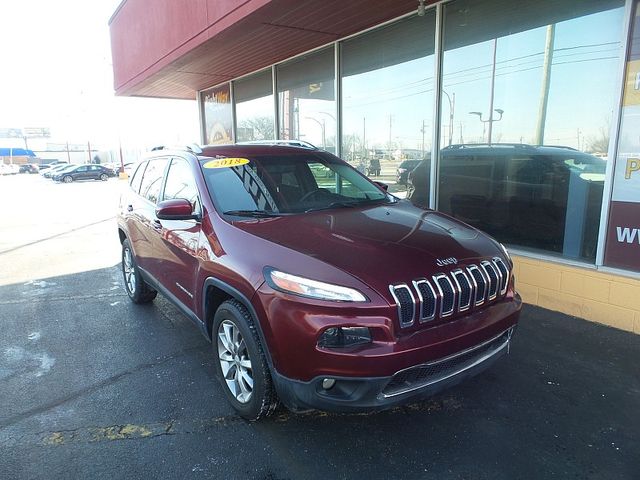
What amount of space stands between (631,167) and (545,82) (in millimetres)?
1437

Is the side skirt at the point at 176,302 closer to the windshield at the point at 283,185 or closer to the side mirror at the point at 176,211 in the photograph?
the side mirror at the point at 176,211

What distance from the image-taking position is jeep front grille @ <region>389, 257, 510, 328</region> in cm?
245

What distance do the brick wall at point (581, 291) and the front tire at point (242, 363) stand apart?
11.3ft

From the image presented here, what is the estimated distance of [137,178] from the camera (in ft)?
17.5

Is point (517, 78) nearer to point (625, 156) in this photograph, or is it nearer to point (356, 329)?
point (625, 156)

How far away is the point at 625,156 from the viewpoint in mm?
4270

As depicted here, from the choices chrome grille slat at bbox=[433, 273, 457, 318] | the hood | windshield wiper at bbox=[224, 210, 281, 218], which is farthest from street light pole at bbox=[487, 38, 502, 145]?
chrome grille slat at bbox=[433, 273, 457, 318]

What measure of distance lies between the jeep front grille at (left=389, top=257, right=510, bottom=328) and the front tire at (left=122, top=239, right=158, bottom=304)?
3.59 meters

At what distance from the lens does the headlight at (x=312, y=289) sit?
2.41 m

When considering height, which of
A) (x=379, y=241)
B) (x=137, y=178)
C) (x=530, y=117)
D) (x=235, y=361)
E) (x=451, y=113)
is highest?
(x=451, y=113)

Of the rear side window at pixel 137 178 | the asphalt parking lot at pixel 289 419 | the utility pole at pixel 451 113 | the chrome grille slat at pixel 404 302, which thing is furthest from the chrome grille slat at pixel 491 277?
the rear side window at pixel 137 178

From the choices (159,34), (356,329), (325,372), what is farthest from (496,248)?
(159,34)

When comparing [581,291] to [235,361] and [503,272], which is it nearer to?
[503,272]

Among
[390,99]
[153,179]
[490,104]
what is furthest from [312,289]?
[390,99]
